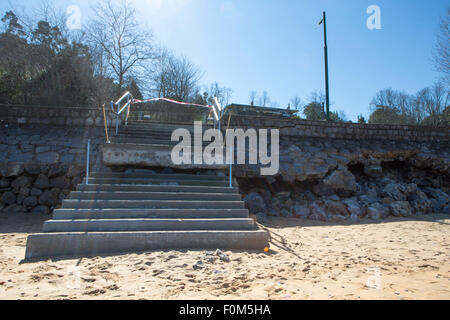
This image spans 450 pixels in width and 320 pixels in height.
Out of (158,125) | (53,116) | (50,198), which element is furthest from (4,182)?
(158,125)

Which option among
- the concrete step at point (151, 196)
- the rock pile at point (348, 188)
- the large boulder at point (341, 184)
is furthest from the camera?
the large boulder at point (341, 184)

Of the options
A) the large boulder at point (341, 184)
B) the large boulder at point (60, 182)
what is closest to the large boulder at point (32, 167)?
the large boulder at point (60, 182)

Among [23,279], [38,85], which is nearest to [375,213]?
[23,279]

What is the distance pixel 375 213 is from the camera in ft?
23.0

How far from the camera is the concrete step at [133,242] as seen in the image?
138 inches

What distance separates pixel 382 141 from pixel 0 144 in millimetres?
12037

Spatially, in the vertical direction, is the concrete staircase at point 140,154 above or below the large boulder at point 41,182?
above

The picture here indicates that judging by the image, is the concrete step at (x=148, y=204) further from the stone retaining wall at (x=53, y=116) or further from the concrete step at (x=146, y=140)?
the stone retaining wall at (x=53, y=116)

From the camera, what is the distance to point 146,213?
4246 mm

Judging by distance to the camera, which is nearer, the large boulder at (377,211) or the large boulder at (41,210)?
the large boulder at (41,210)

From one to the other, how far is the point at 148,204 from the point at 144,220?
0.54m

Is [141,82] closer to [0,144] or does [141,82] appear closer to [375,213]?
[0,144]

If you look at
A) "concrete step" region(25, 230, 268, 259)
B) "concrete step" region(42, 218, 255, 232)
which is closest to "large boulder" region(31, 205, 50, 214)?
"concrete step" region(42, 218, 255, 232)

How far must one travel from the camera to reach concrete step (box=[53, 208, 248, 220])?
4.06 m
